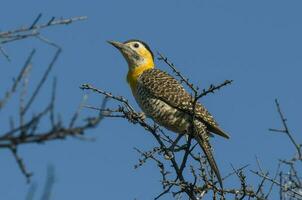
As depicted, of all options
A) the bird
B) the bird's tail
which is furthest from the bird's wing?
the bird's tail

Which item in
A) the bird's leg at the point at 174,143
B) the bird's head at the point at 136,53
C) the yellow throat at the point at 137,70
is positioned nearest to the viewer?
the bird's leg at the point at 174,143

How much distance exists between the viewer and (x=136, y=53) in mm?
11500

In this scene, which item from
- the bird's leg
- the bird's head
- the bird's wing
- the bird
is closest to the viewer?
the bird's leg

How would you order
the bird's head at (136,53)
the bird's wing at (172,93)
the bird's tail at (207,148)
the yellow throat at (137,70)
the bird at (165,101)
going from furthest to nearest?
the bird's head at (136,53) < the yellow throat at (137,70) < the bird's wing at (172,93) < the bird at (165,101) < the bird's tail at (207,148)

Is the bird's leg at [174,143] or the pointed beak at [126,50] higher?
the pointed beak at [126,50]

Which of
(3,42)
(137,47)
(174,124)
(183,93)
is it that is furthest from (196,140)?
(3,42)

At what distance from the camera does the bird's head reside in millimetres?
11352

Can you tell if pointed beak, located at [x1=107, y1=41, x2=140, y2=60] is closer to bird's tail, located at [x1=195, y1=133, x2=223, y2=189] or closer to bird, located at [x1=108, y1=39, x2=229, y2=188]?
bird, located at [x1=108, y1=39, x2=229, y2=188]

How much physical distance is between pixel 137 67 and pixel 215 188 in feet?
15.6

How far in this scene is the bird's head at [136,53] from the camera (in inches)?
447

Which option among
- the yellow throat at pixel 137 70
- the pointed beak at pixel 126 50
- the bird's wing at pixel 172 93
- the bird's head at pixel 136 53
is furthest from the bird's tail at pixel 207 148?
the pointed beak at pixel 126 50

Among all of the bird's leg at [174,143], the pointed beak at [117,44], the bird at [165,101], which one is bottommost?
the bird's leg at [174,143]

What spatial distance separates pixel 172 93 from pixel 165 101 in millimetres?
305

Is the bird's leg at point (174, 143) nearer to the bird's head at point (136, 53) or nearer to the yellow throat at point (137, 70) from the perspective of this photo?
the yellow throat at point (137, 70)
